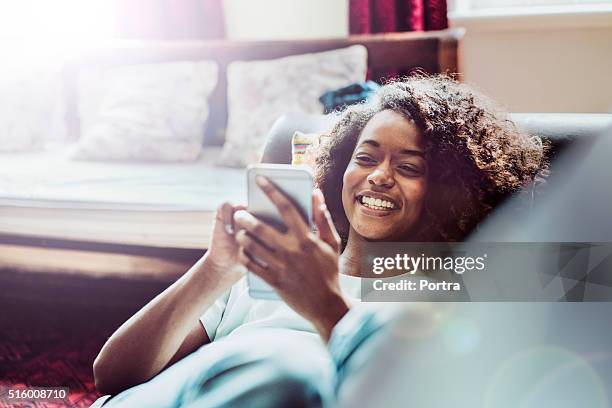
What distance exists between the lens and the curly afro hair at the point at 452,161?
0.83m

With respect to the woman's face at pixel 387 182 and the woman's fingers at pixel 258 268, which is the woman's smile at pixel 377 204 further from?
the woman's fingers at pixel 258 268

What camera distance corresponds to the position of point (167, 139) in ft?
5.81

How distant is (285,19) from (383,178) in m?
1.44

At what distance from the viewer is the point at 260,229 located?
79 cm

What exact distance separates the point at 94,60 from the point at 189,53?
342 millimetres

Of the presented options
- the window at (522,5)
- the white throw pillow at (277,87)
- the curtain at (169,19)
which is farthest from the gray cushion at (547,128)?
the curtain at (169,19)

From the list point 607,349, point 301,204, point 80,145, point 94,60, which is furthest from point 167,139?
point 607,349

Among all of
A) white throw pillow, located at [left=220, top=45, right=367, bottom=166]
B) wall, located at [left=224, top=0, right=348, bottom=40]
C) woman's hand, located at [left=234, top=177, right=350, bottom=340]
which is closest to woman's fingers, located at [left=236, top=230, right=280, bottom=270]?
woman's hand, located at [left=234, top=177, right=350, bottom=340]

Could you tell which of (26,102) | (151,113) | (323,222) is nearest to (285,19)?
(151,113)

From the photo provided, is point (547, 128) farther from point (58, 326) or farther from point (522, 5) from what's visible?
point (58, 326)

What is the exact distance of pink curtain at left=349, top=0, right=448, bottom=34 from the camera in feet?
5.84

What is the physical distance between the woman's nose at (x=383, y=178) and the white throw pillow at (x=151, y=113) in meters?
1.04

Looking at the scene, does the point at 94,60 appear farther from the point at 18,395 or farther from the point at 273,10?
the point at 18,395

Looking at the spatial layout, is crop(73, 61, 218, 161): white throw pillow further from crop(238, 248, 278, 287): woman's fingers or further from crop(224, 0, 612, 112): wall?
crop(238, 248, 278, 287): woman's fingers
